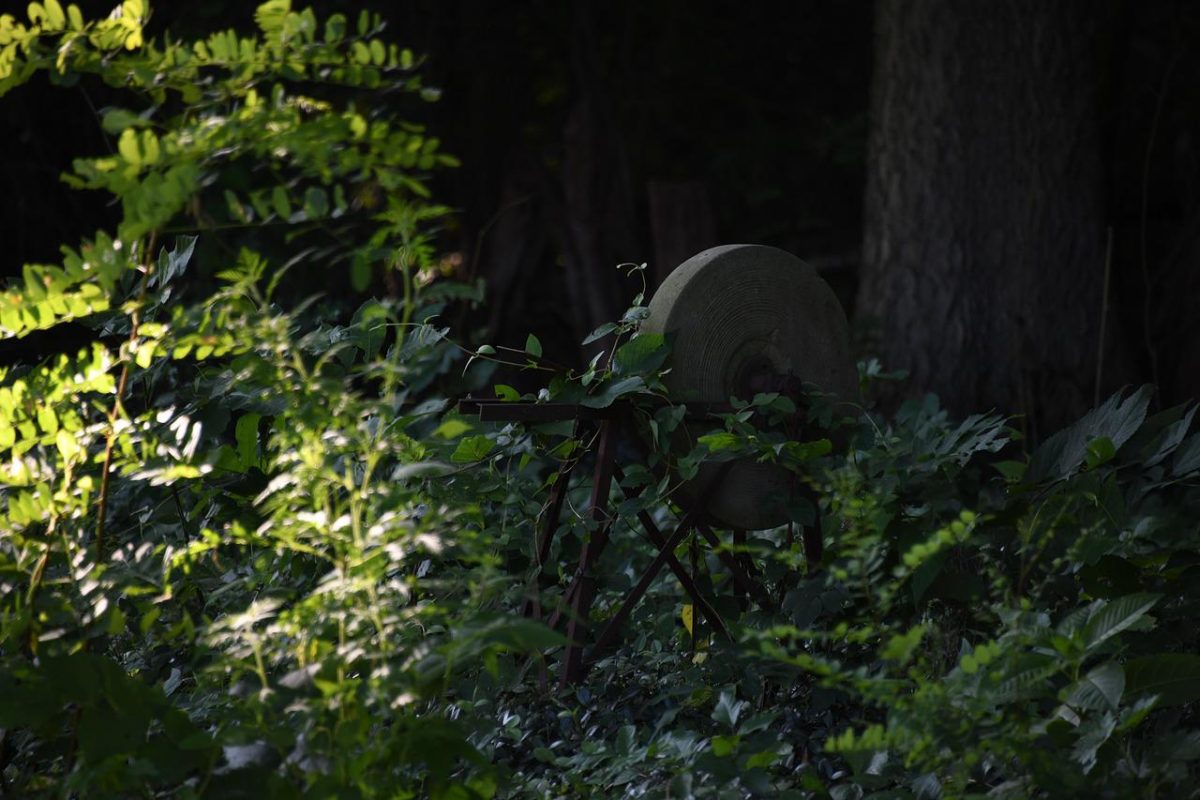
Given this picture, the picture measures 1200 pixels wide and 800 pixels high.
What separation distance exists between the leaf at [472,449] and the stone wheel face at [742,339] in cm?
43

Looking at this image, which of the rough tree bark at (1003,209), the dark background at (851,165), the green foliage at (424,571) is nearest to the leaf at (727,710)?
the green foliage at (424,571)

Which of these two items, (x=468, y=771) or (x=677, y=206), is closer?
(x=468, y=771)

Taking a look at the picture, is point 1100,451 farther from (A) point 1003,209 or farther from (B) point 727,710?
(A) point 1003,209

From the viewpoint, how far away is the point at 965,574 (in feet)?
8.90

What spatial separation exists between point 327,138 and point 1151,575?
1.94 meters

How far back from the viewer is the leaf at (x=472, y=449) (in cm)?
286

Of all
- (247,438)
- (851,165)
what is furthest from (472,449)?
(851,165)

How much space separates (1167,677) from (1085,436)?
2.56ft

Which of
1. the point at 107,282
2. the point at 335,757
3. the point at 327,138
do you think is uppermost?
the point at 327,138

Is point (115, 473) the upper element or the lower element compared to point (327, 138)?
lower

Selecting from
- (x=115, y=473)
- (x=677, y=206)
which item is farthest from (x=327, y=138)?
(x=677, y=206)

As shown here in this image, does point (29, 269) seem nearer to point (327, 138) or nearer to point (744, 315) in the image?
point (327, 138)

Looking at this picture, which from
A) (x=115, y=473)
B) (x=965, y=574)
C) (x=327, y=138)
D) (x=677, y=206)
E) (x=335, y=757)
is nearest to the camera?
(x=335, y=757)

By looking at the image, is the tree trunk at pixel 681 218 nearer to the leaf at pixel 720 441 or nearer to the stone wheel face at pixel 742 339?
the stone wheel face at pixel 742 339
